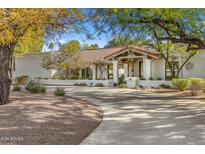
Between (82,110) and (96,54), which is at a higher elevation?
(96,54)

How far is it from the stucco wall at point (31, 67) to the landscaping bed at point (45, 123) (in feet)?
72.9

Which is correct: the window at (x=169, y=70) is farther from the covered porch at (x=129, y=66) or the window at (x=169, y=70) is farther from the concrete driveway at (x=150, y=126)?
the concrete driveway at (x=150, y=126)

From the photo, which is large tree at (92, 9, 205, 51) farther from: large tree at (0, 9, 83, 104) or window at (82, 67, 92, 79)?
window at (82, 67, 92, 79)

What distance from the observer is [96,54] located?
3278cm

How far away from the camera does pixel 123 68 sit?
105 ft

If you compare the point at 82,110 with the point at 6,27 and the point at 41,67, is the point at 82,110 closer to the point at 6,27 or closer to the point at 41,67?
the point at 6,27

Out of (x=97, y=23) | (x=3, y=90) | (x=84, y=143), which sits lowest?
(x=84, y=143)

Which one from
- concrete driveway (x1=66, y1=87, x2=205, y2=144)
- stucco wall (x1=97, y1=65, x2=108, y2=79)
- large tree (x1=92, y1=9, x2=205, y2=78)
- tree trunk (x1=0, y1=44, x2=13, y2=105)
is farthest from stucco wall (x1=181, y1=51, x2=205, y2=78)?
tree trunk (x1=0, y1=44, x2=13, y2=105)

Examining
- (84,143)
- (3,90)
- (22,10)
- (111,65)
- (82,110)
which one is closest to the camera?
(84,143)

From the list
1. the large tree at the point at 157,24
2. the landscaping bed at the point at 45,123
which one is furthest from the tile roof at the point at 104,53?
the landscaping bed at the point at 45,123

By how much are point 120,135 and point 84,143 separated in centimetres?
119

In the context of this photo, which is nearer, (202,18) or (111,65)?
(202,18)

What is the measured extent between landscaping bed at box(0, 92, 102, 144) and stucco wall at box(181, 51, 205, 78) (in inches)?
621

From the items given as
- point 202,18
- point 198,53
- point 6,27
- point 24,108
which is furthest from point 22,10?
point 198,53
